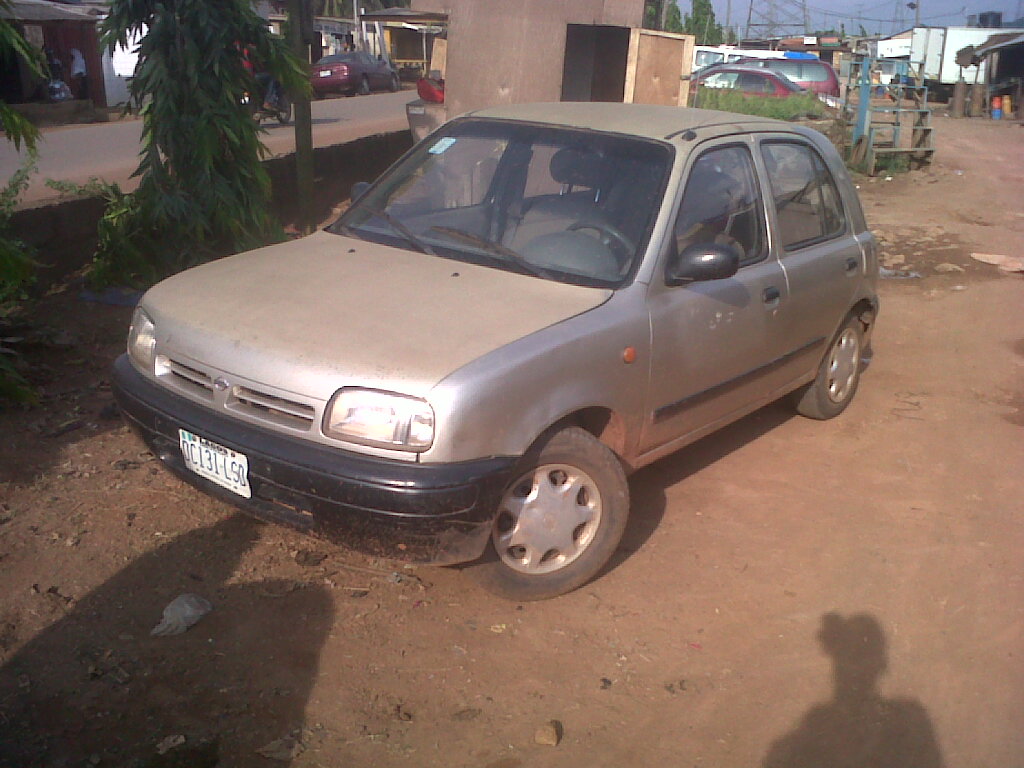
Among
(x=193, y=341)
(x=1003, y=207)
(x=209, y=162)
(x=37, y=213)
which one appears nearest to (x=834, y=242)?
(x=193, y=341)

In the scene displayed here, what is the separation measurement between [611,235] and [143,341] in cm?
186

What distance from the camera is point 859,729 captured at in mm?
3109

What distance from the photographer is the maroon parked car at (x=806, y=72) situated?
71.6 feet

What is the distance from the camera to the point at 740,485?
190 inches

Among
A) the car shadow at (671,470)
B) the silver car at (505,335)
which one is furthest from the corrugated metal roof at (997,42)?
the silver car at (505,335)

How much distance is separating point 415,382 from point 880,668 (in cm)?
188

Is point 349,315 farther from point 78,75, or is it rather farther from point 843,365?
point 78,75

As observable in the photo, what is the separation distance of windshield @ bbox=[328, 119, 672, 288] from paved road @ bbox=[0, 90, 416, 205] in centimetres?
291

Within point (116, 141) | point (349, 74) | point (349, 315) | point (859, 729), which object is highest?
point (349, 74)

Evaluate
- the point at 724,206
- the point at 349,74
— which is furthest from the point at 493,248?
the point at 349,74

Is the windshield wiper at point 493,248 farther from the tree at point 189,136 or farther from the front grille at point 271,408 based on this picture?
the tree at point 189,136

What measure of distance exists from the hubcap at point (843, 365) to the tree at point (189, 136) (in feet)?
12.5

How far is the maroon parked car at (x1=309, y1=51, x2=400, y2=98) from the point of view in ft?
99.0

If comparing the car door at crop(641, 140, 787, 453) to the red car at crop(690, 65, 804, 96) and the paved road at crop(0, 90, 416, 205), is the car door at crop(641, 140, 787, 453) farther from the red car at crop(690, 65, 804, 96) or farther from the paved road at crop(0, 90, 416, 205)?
the red car at crop(690, 65, 804, 96)
